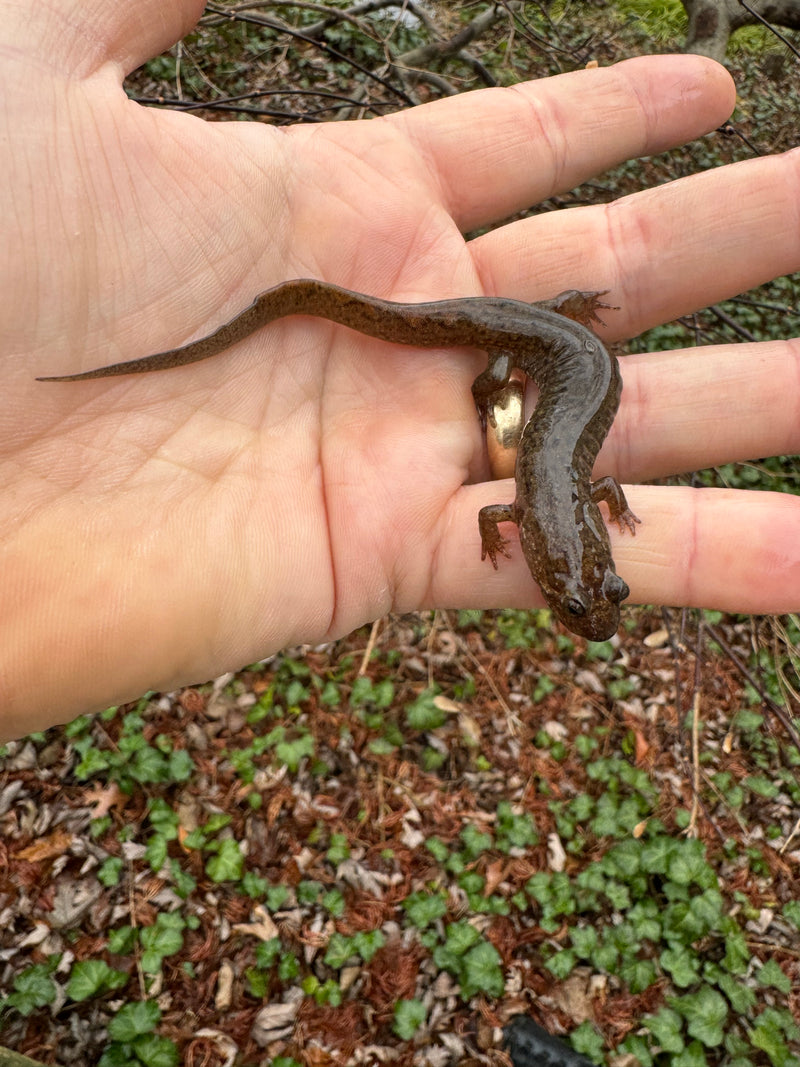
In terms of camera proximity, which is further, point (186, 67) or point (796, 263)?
point (186, 67)

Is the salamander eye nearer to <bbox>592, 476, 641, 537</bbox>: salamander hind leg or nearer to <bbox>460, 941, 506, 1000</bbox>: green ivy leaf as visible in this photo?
<bbox>592, 476, 641, 537</bbox>: salamander hind leg

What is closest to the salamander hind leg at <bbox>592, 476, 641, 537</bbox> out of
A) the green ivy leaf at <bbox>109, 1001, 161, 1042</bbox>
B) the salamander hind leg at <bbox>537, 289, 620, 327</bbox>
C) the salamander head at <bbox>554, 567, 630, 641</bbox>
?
the salamander head at <bbox>554, 567, 630, 641</bbox>

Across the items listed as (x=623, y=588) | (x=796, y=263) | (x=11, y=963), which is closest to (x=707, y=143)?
(x=796, y=263)

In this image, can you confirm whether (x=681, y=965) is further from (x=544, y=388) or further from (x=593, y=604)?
(x=544, y=388)

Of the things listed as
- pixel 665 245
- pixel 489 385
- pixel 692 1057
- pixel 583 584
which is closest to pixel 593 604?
pixel 583 584

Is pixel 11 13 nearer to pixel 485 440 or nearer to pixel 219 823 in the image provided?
pixel 485 440

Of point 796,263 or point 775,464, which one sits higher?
point 796,263
